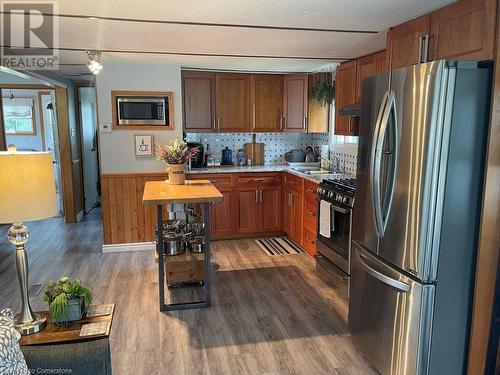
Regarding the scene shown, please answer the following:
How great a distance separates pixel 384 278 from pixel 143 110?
11.1ft

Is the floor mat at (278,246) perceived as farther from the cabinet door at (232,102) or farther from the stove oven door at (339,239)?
the cabinet door at (232,102)

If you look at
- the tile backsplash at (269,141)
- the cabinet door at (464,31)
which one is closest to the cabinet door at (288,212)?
the tile backsplash at (269,141)

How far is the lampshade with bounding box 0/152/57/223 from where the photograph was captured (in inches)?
59.9

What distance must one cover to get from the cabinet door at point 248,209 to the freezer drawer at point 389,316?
2505mm

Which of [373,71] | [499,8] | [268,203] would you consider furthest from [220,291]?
[499,8]

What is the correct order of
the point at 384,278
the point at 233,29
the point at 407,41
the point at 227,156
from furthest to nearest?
the point at 227,156 < the point at 233,29 < the point at 407,41 < the point at 384,278

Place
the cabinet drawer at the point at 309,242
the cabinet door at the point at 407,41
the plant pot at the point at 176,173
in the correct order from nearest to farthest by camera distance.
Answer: the cabinet door at the point at 407,41 → the plant pot at the point at 176,173 → the cabinet drawer at the point at 309,242

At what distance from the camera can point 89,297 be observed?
1.84m

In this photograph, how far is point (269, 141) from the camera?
18.5 ft

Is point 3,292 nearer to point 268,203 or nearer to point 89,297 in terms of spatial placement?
point 89,297

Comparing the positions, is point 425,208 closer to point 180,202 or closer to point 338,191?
point 338,191

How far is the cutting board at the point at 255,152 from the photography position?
5570mm

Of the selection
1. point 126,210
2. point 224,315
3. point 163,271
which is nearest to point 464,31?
point 224,315

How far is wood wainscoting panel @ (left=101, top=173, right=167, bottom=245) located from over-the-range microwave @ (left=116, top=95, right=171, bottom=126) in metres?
0.63
